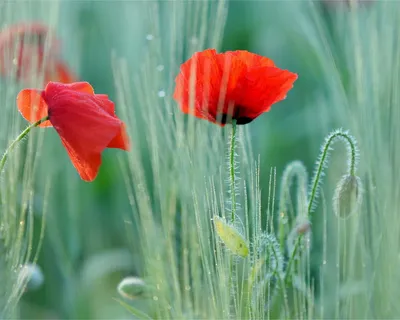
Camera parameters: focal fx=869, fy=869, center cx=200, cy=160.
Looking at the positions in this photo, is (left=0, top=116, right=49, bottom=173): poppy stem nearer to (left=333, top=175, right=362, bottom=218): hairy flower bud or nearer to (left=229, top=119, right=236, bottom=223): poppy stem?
(left=229, top=119, right=236, bottom=223): poppy stem

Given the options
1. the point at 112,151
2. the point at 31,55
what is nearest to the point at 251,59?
the point at 31,55

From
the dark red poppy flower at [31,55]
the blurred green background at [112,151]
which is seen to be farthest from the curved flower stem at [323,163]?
the dark red poppy flower at [31,55]

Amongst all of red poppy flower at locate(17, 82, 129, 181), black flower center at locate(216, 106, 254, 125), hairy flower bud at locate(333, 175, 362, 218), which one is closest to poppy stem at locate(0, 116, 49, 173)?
red poppy flower at locate(17, 82, 129, 181)

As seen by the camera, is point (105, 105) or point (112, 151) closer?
point (105, 105)

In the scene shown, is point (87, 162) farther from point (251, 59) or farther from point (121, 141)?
point (251, 59)

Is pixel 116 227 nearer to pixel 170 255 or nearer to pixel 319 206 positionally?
pixel 319 206

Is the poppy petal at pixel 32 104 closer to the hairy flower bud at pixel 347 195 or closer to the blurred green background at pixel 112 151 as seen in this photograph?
the blurred green background at pixel 112 151
